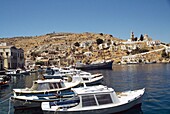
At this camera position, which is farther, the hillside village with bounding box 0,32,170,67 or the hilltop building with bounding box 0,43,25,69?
the hillside village with bounding box 0,32,170,67

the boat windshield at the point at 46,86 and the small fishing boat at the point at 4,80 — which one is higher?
the boat windshield at the point at 46,86

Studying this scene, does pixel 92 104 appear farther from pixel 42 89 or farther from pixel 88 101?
pixel 42 89

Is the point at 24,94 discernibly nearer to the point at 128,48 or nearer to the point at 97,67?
the point at 97,67

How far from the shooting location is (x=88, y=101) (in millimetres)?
16125

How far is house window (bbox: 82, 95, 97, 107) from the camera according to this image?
52.6ft

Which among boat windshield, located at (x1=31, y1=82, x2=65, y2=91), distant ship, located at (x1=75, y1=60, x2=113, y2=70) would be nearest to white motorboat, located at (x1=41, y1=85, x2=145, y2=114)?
boat windshield, located at (x1=31, y1=82, x2=65, y2=91)

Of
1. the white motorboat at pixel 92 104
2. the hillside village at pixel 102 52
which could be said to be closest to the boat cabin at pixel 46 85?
the white motorboat at pixel 92 104

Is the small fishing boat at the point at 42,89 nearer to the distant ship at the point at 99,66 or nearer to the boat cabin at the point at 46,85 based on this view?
the boat cabin at the point at 46,85

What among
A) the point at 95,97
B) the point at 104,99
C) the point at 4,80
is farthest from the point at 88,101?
the point at 4,80

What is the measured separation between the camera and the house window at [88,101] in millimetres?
16047

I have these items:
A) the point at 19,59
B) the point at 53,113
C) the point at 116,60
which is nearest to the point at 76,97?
the point at 53,113

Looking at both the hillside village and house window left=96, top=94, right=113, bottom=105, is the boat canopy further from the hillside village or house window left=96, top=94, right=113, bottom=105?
the hillside village

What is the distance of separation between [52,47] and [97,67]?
3393 inches

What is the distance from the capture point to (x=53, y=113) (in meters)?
15.6
